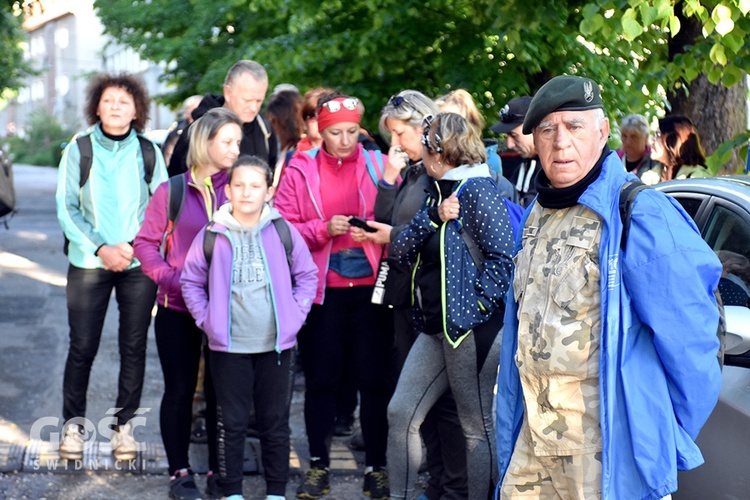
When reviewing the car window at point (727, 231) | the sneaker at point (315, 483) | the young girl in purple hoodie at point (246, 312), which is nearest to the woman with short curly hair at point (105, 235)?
the young girl in purple hoodie at point (246, 312)

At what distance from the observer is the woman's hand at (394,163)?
5866 millimetres

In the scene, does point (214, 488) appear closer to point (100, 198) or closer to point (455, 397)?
point (455, 397)

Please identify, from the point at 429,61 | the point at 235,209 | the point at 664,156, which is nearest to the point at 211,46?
the point at 429,61

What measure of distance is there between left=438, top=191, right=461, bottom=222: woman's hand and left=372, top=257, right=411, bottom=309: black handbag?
0.44m

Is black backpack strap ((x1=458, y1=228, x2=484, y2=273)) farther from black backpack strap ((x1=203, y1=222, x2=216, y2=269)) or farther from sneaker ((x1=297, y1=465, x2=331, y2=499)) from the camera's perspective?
sneaker ((x1=297, y1=465, x2=331, y2=499))

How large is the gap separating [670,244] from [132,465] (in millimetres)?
4089

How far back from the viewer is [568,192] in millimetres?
3291

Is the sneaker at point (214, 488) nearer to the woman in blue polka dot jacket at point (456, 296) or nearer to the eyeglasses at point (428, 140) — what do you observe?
the woman in blue polka dot jacket at point (456, 296)

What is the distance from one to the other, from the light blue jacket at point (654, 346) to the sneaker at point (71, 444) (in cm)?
393

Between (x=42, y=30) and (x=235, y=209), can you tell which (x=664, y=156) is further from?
(x=42, y=30)

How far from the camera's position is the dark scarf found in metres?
3.28

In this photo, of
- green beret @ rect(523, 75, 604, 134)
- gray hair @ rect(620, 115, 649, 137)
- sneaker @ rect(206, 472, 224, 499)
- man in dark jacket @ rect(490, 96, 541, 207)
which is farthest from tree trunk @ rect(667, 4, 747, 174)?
green beret @ rect(523, 75, 604, 134)

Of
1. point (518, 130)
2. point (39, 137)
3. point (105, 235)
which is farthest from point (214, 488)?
point (39, 137)

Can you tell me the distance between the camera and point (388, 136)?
20.2ft
